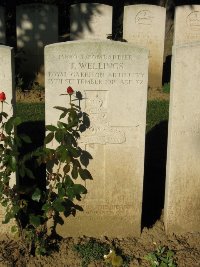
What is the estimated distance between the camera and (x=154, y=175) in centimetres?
600

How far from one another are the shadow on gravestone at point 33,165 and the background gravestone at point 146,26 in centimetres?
336

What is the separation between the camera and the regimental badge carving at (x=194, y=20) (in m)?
10.3

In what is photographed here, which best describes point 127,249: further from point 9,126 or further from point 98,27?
point 98,27

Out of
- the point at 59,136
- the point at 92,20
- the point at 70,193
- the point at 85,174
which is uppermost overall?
the point at 92,20

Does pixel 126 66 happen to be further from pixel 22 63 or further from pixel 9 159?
pixel 22 63

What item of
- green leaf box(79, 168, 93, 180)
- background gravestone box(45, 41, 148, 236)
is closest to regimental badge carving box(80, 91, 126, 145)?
background gravestone box(45, 41, 148, 236)

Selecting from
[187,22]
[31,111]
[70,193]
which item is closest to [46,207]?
[70,193]

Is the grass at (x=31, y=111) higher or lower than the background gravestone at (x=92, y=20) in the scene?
lower

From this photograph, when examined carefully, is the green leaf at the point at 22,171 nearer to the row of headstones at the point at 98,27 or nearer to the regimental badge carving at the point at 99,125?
the regimental badge carving at the point at 99,125

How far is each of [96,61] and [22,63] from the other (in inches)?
246

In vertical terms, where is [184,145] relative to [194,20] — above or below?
below

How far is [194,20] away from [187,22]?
16cm

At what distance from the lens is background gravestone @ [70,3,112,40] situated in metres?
10.0

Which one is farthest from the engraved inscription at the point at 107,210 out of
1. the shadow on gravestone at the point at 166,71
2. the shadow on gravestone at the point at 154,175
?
the shadow on gravestone at the point at 166,71
